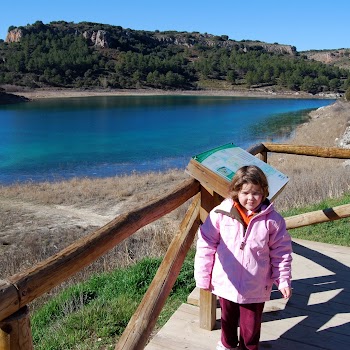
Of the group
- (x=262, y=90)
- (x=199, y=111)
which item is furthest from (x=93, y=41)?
(x=199, y=111)

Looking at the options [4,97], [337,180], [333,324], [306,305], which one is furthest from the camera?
[4,97]

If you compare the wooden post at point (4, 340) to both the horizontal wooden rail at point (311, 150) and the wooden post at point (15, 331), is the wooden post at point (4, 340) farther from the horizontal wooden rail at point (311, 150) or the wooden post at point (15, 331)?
the horizontal wooden rail at point (311, 150)

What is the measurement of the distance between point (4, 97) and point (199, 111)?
95.6ft

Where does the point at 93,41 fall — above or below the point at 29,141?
above

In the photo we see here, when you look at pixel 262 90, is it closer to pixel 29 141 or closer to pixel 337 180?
pixel 29 141

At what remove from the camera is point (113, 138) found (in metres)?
32.8

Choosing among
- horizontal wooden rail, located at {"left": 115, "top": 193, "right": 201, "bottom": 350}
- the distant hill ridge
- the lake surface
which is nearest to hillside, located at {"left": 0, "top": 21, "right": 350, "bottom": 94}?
the distant hill ridge

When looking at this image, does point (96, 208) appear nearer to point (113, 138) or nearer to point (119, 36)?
point (113, 138)

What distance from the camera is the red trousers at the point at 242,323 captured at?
8.58 ft

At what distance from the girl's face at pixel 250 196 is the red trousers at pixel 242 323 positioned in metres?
0.55

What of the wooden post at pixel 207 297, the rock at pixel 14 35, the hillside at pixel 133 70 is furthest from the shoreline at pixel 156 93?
the wooden post at pixel 207 297

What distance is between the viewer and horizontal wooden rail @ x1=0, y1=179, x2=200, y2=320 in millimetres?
1476

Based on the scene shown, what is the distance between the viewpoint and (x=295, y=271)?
4.08m

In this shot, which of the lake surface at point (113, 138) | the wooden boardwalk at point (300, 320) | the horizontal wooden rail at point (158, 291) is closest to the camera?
the horizontal wooden rail at point (158, 291)
